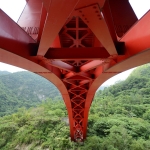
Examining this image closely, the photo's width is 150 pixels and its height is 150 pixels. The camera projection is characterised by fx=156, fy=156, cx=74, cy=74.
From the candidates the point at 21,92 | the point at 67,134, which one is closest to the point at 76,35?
the point at 67,134

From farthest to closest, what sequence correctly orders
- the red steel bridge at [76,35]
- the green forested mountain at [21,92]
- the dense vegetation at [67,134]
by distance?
the green forested mountain at [21,92], the dense vegetation at [67,134], the red steel bridge at [76,35]

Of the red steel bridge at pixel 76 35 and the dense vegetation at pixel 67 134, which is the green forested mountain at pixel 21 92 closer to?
the dense vegetation at pixel 67 134

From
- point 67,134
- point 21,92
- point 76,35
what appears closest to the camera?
point 76,35

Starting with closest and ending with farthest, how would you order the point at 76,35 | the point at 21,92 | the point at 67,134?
1. the point at 76,35
2. the point at 67,134
3. the point at 21,92

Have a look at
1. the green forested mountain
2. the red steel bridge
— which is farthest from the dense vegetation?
the green forested mountain

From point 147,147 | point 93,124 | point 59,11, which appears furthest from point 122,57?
point 93,124

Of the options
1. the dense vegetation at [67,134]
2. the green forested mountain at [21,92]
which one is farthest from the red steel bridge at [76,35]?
the green forested mountain at [21,92]

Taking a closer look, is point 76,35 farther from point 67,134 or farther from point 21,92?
point 21,92

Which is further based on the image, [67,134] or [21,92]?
[21,92]
